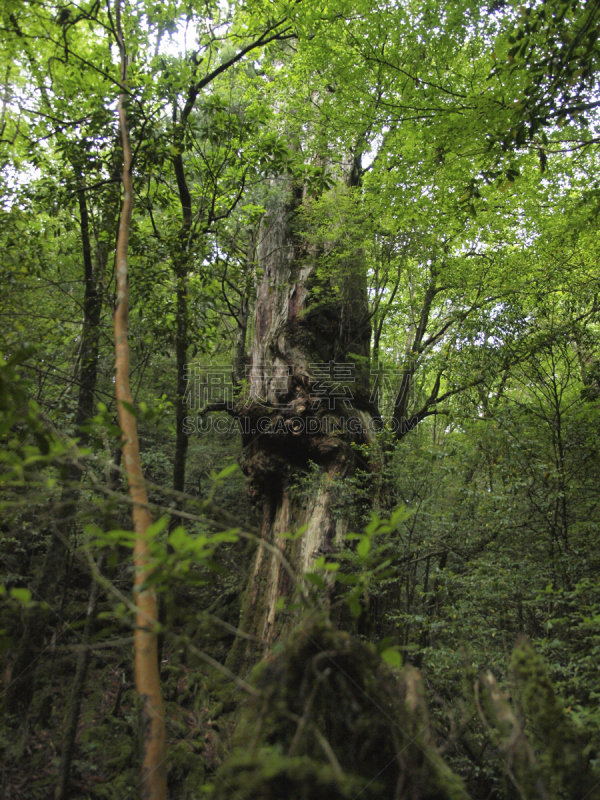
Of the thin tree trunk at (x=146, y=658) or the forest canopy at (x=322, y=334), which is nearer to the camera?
the thin tree trunk at (x=146, y=658)

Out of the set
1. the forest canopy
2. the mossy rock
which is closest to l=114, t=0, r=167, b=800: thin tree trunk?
the forest canopy

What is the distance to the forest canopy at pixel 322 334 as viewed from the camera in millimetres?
3488

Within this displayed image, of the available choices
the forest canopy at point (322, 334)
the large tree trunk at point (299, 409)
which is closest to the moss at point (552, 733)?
the forest canopy at point (322, 334)

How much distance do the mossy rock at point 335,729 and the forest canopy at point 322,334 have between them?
0.80ft

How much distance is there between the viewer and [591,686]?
3.16 meters

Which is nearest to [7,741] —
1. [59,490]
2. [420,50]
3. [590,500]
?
[59,490]

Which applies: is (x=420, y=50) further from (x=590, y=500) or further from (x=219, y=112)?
(x=590, y=500)

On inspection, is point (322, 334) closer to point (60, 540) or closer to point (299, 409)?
point (299, 409)

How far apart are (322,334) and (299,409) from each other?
1765 mm

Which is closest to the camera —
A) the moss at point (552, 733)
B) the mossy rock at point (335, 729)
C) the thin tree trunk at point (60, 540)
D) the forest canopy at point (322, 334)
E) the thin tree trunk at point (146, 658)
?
the mossy rock at point (335, 729)

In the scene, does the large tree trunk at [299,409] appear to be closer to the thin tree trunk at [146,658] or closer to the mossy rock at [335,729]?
the thin tree trunk at [146,658]

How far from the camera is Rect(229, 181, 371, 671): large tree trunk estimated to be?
5.97 metres

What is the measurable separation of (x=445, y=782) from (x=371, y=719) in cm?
25

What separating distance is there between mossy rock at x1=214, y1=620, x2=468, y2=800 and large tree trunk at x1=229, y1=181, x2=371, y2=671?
13.7ft
